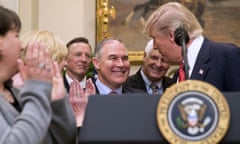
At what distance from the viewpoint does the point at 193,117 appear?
4.28 feet

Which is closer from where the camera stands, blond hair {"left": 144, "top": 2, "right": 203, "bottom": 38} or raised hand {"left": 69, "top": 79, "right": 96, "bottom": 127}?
raised hand {"left": 69, "top": 79, "right": 96, "bottom": 127}

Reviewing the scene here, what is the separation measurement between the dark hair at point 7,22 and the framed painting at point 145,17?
4495mm

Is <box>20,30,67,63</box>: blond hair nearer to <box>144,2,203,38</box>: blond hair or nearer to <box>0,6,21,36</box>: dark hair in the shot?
<box>0,6,21,36</box>: dark hair

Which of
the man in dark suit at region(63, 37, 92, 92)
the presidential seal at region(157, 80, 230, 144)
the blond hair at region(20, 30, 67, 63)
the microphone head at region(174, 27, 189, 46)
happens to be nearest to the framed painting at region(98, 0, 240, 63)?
the man in dark suit at region(63, 37, 92, 92)

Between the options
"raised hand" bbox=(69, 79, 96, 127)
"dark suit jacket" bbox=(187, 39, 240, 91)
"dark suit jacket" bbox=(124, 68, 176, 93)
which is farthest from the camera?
"dark suit jacket" bbox=(124, 68, 176, 93)

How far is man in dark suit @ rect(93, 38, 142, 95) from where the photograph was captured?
314cm

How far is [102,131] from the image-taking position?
1.34 m

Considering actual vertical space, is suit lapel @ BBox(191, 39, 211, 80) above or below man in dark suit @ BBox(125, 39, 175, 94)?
above

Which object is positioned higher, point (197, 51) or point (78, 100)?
point (197, 51)

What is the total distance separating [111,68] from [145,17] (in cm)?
305

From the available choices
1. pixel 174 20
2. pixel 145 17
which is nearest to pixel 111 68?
pixel 174 20

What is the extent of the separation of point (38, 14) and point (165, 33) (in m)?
3.80

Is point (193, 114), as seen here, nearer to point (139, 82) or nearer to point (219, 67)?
point (219, 67)

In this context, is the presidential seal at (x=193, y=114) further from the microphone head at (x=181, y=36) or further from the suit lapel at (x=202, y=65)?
the suit lapel at (x=202, y=65)
